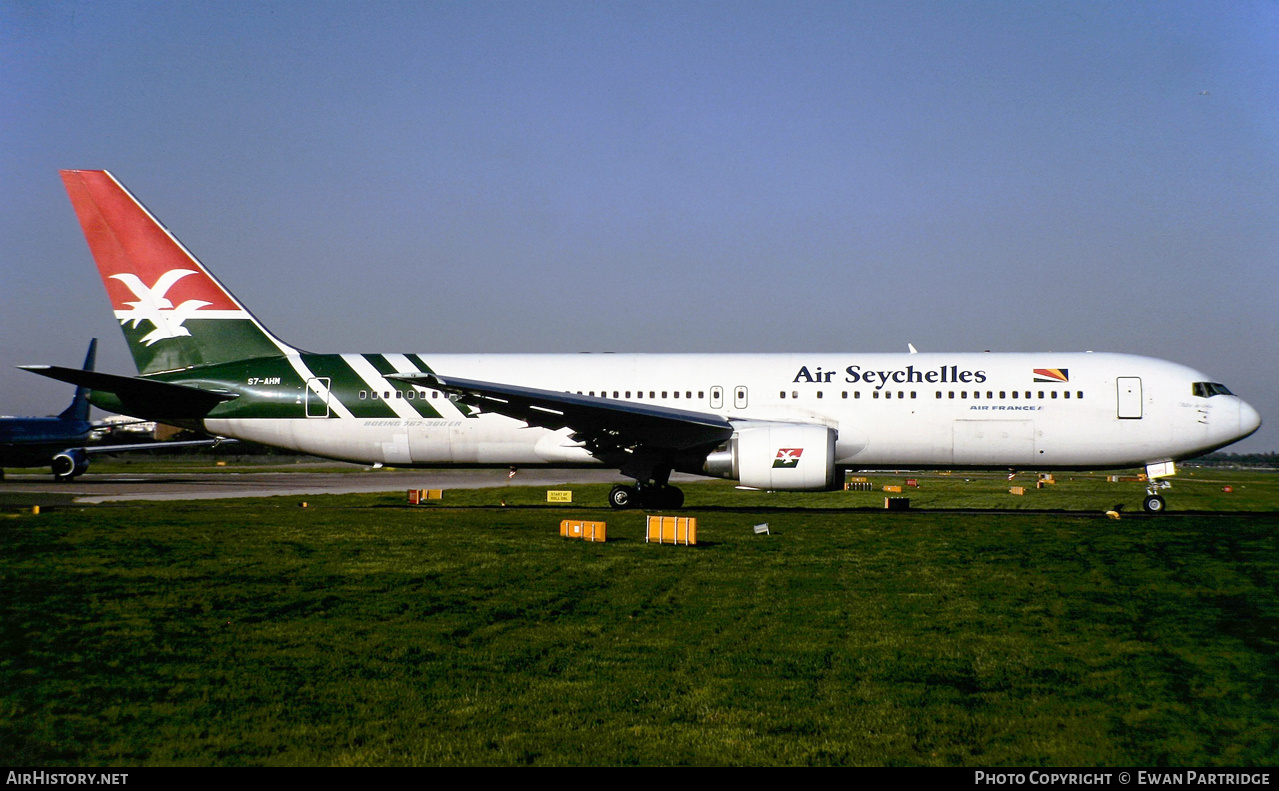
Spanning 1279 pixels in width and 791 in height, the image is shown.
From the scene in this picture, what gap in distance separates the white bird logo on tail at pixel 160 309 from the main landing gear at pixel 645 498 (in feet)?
36.9

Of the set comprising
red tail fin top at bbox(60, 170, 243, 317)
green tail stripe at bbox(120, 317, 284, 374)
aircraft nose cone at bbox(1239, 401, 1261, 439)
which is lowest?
aircraft nose cone at bbox(1239, 401, 1261, 439)

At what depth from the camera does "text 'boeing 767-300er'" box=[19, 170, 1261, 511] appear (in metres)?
21.2

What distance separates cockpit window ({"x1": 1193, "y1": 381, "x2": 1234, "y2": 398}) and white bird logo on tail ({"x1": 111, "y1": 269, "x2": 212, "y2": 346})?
77.4 feet

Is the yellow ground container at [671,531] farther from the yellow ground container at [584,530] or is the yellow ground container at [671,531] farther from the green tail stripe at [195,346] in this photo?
the green tail stripe at [195,346]

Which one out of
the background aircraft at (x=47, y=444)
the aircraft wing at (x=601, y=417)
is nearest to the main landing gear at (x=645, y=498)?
the aircraft wing at (x=601, y=417)

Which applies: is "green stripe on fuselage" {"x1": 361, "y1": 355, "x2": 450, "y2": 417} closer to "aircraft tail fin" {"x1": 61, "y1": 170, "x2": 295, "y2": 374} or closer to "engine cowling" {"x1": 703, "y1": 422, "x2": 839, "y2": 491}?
"aircraft tail fin" {"x1": 61, "y1": 170, "x2": 295, "y2": 374}

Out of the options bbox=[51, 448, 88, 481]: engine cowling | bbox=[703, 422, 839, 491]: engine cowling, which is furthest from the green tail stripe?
bbox=[51, 448, 88, 481]: engine cowling

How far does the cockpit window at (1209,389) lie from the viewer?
2139cm

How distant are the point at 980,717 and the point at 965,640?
2214 mm

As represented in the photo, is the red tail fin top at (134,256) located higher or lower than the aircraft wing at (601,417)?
higher

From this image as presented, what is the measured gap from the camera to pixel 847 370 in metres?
22.3

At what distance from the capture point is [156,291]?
2297 centimetres

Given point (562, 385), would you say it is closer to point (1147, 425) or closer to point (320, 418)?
point (320, 418)
